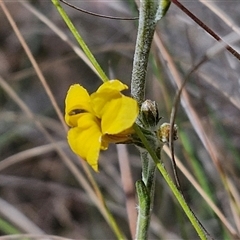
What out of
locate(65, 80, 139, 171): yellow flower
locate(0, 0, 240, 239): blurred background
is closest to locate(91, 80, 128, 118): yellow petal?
locate(65, 80, 139, 171): yellow flower

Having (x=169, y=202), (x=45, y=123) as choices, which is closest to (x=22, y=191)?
(x=45, y=123)

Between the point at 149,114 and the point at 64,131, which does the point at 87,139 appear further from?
the point at 64,131

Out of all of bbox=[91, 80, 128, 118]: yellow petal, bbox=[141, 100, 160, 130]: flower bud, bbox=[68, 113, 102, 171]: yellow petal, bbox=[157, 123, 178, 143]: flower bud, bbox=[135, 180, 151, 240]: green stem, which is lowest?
bbox=[135, 180, 151, 240]: green stem

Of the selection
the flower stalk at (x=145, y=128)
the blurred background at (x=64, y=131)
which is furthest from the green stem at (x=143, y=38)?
the blurred background at (x=64, y=131)

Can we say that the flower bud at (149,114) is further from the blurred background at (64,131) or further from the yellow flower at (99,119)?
the blurred background at (64,131)

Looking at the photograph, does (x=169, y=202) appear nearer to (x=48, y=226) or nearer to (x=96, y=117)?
(x=48, y=226)

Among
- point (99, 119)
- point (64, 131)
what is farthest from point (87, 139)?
point (64, 131)

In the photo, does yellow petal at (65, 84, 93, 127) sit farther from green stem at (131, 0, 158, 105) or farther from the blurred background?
the blurred background
